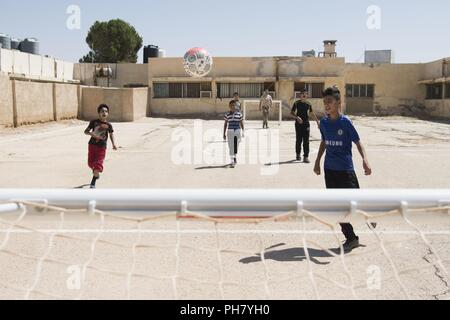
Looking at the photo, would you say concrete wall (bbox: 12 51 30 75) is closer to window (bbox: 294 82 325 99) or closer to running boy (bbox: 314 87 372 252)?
window (bbox: 294 82 325 99)

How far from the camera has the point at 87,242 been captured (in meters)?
5.48

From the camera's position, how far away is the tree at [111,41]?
195ft

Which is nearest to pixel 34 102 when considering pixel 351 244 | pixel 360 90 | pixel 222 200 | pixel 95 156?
pixel 95 156

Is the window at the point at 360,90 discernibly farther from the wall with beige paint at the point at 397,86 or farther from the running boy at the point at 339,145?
the running boy at the point at 339,145

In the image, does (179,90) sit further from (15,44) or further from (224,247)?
(224,247)

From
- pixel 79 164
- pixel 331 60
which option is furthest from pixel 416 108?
pixel 79 164

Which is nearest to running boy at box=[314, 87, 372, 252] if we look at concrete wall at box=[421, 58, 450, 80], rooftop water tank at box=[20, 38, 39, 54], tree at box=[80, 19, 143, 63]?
concrete wall at box=[421, 58, 450, 80]

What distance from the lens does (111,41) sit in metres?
59.6

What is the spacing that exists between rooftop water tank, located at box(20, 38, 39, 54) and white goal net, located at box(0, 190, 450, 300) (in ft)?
110

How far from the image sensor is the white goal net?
2.71 m

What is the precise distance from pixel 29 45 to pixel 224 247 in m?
Answer: 35.4

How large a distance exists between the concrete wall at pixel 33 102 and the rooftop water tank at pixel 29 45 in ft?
43.0

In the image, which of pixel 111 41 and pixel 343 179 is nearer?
pixel 343 179

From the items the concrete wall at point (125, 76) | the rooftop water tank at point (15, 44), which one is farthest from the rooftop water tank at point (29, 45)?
the concrete wall at point (125, 76)
